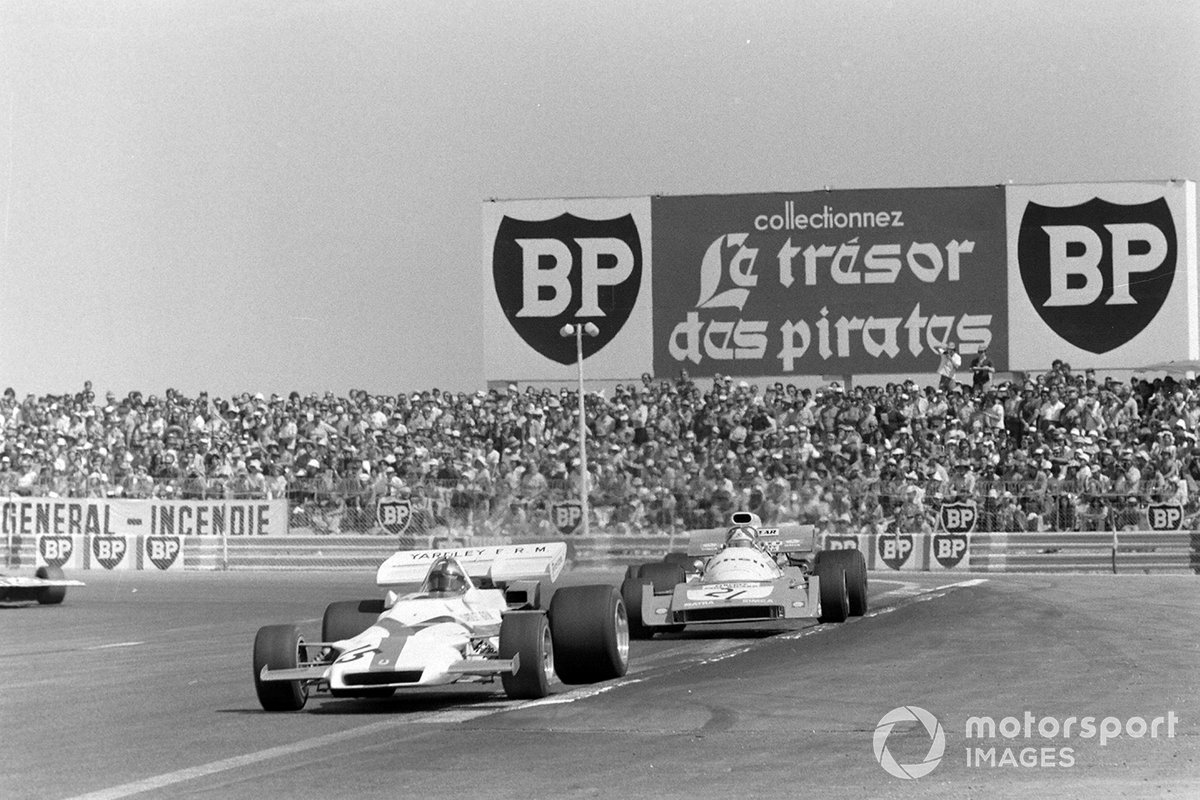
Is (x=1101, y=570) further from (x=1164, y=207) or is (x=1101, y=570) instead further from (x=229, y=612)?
(x=229, y=612)

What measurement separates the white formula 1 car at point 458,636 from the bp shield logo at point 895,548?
59.0 ft

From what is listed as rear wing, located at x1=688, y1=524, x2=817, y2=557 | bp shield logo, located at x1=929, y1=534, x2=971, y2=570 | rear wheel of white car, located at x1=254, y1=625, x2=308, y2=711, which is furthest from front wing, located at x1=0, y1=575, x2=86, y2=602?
bp shield logo, located at x1=929, y1=534, x2=971, y2=570

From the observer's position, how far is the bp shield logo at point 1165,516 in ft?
98.4

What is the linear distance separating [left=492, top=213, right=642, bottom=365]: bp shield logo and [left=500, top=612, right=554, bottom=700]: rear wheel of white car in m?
27.9

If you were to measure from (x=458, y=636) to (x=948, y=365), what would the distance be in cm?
2666

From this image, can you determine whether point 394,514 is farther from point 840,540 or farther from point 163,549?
point 840,540

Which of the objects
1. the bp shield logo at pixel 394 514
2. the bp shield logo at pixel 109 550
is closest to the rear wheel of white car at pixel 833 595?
the bp shield logo at pixel 394 514

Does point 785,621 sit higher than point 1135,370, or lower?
lower

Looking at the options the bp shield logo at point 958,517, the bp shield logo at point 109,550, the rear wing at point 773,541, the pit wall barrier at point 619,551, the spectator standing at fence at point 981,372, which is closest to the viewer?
the rear wing at point 773,541

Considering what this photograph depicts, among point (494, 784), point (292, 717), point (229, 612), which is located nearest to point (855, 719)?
point (494, 784)

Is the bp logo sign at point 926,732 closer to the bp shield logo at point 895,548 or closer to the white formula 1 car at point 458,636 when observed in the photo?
the white formula 1 car at point 458,636

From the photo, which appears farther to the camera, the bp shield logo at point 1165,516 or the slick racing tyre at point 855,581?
the bp shield logo at point 1165,516

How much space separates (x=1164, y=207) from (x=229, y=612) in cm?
2384

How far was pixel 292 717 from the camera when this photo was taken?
38.4 ft
